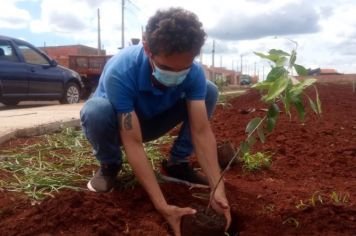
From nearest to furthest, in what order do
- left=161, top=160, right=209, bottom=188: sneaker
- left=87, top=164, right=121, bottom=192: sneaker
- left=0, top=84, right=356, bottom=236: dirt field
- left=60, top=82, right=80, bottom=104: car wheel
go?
1. left=0, top=84, right=356, bottom=236: dirt field
2. left=87, top=164, right=121, bottom=192: sneaker
3. left=161, top=160, right=209, bottom=188: sneaker
4. left=60, top=82, right=80, bottom=104: car wheel

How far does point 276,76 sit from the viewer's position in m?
1.98

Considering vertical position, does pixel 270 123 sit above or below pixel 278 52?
below

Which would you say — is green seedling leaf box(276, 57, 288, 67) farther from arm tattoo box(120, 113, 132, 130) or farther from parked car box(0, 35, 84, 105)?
parked car box(0, 35, 84, 105)

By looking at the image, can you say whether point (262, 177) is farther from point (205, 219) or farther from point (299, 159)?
point (205, 219)

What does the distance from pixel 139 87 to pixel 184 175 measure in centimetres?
83

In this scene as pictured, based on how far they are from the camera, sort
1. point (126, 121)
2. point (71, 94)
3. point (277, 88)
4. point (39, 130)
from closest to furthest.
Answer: point (277, 88) < point (126, 121) < point (39, 130) < point (71, 94)

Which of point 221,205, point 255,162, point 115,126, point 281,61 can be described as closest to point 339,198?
point 221,205

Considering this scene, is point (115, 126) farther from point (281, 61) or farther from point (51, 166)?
point (281, 61)

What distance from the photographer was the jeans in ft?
8.50

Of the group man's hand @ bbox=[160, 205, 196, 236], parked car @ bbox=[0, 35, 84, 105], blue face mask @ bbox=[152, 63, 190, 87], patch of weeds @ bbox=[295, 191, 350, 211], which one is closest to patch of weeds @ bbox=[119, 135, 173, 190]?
man's hand @ bbox=[160, 205, 196, 236]

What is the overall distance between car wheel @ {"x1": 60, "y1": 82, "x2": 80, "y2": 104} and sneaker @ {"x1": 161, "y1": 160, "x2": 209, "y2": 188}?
24.5 ft

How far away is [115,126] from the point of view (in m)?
2.63

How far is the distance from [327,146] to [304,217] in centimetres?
208

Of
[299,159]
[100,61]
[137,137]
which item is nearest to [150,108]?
[137,137]
